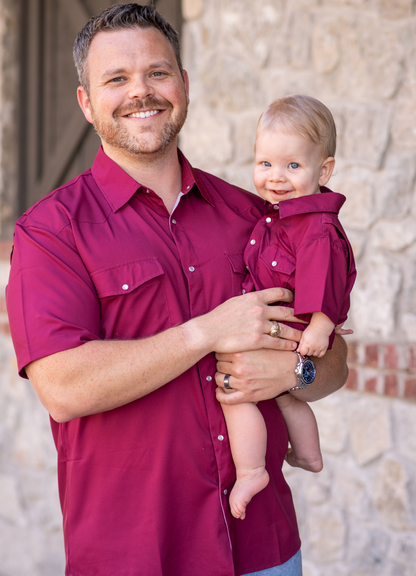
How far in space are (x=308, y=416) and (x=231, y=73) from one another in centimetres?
197

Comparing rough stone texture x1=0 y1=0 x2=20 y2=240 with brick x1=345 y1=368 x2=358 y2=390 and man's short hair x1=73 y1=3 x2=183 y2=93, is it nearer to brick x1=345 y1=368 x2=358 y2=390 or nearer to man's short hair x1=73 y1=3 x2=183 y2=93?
man's short hair x1=73 y1=3 x2=183 y2=93

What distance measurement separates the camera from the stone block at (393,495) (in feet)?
9.40

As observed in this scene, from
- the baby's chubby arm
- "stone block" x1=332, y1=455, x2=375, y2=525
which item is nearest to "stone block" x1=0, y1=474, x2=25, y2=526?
"stone block" x1=332, y1=455, x2=375, y2=525

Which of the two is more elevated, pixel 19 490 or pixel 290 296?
pixel 290 296

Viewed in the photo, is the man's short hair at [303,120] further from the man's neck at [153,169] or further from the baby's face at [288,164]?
the man's neck at [153,169]

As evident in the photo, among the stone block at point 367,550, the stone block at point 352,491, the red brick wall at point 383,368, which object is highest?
Answer: the red brick wall at point 383,368

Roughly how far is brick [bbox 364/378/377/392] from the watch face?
1.05 m

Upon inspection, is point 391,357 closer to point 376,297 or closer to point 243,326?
point 376,297

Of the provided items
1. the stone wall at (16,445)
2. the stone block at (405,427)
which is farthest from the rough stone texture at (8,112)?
the stone block at (405,427)

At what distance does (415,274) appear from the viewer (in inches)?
113

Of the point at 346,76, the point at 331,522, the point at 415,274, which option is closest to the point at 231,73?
the point at 346,76

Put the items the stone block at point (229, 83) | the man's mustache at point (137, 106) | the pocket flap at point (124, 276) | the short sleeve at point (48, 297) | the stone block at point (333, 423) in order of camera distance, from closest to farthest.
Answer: the short sleeve at point (48, 297) < the pocket flap at point (124, 276) < the man's mustache at point (137, 106) < the stone block at point (333, 423) < the stone block at point (229, 83)

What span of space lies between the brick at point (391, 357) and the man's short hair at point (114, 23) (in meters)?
1.60

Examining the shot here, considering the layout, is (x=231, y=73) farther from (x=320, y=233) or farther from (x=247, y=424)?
(x=247, y=424)
